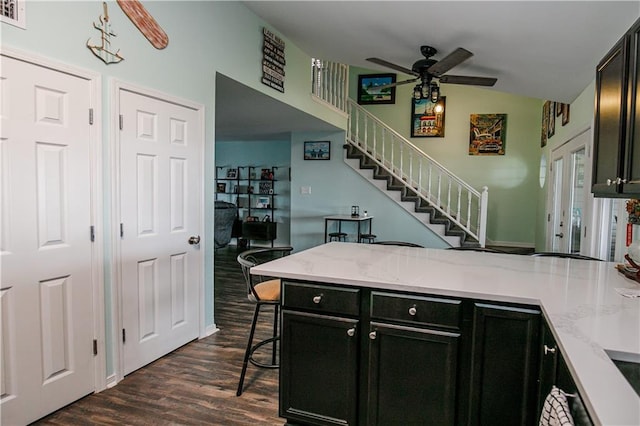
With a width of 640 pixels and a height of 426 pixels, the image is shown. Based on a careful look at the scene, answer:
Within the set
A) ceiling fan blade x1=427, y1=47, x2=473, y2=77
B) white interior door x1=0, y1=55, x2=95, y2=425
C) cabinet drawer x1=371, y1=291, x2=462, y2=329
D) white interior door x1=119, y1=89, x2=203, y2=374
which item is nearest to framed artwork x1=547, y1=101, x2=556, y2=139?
ceiling fan blade x1=427, y1=47, x2=473, y2=77

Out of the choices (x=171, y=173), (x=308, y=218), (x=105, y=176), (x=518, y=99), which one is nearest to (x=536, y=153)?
(x=518, y=99)

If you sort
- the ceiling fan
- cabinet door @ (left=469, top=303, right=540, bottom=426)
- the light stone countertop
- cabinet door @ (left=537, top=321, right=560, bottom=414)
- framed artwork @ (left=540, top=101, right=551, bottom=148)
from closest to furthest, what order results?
1. the light stone countertop
2. cabinet door @ (left=537, top=321, right=560, bottom=414)
3. cabinet door @ (left=469, top=303, right=540, bottom=426)
4. the ceiling fan
5. framed artwork @ (left=540, top=101, right=551, bottom=148)

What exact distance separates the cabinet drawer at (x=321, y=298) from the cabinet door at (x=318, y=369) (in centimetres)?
4

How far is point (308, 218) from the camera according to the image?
746 cm

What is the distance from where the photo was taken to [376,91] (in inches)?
339

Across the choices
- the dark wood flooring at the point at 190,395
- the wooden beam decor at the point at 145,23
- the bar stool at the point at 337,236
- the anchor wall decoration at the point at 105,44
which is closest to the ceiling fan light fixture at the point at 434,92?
the wooden beam decor at the point at 145,23

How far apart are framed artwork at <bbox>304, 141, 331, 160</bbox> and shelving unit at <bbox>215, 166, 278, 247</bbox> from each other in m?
1.79

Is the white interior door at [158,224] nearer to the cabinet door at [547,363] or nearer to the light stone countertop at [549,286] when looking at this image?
the light stone countertop at [549,286]

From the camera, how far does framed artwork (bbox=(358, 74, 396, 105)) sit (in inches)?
332

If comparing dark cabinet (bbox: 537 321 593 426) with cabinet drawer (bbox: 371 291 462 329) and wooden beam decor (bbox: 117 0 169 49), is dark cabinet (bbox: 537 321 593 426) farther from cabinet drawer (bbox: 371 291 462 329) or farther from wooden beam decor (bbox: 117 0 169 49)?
wooden beam decor (bbox: 117 0 169 49)

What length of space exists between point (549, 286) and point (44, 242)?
2596 mm

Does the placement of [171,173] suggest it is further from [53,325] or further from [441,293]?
[441,293]

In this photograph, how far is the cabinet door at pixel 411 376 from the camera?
68.7 inches

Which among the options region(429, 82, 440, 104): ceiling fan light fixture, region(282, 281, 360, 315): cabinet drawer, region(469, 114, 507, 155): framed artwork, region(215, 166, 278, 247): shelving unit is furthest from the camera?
region(215, 166, 278, 247): shelving unit
